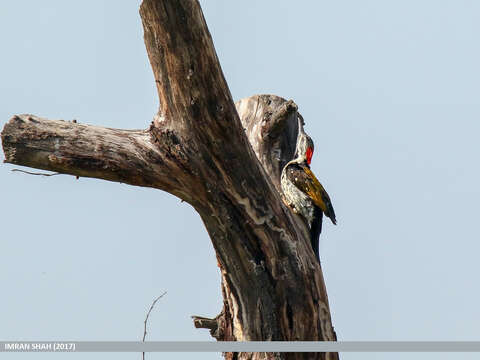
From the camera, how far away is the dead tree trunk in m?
4.23

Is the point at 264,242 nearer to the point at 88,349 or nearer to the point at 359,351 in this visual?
the point at 359,351

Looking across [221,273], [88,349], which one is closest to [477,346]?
[221,273]

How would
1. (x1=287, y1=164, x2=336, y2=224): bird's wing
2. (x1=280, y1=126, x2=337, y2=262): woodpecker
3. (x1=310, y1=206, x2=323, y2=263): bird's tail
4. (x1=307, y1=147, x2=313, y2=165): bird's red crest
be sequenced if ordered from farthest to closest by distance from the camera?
(x1=307, y1=147, x2=313, y2=165): bird's red crest < (x1=287, y1=164, x2=336, y2=224): bird's wing < (x1=280, y1=126, x2=337, y2=262): woodpecker < (x1=310, y1=206, x2=323, y2=263): bird's tail

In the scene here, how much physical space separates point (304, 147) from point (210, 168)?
8.03ft

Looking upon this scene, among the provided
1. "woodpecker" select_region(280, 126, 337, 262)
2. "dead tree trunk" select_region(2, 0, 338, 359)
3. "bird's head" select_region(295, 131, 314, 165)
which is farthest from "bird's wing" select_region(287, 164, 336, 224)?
"dead tree trunk" select_region(2, 0, 338, 359)

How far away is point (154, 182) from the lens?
15.0 feet

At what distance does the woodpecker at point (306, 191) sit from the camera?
6002mm

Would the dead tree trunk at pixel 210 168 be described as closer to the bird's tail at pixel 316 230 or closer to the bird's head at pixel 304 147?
the bird's tail at pixel 316 230

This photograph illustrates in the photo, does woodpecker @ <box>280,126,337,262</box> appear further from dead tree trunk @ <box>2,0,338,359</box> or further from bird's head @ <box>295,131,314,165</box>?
dead tree trunk @ <box>2,0,338,359</box>

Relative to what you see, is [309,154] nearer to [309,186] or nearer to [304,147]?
[304,147]

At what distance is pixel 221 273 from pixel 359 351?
4.25ft

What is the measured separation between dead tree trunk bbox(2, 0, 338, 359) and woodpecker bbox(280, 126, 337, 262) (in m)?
0.56

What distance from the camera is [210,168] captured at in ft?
15.1

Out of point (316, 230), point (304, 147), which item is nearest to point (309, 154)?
point (304, 147)
